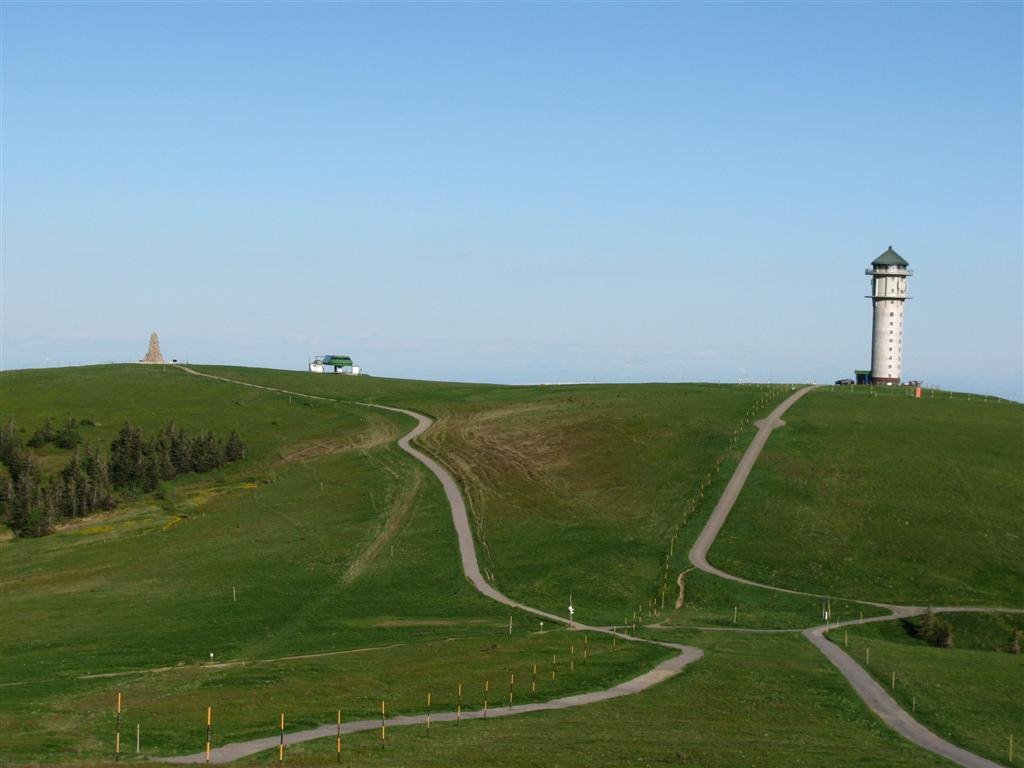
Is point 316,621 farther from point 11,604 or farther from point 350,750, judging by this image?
point 350,750

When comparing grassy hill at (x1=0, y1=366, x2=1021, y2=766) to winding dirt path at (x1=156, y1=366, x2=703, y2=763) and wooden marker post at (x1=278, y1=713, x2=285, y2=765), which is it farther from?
wooden marker post at (x1=278, y1=713, x2=285, y2=765)

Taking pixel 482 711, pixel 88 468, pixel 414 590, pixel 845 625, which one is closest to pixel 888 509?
pixel 845 625

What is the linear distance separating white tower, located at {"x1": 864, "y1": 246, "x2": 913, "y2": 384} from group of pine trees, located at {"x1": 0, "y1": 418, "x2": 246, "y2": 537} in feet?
253

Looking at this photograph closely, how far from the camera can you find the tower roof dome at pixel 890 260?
15362 cm

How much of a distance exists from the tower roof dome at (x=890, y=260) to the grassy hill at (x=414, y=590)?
24412 millimetres

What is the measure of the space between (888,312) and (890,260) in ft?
20.9

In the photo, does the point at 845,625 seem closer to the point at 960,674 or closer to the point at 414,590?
the point at 960,674

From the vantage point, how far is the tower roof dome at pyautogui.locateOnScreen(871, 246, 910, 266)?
153625 mm

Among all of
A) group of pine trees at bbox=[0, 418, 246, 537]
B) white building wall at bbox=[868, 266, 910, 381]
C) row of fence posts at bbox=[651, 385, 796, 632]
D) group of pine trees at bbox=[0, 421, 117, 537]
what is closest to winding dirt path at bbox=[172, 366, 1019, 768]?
row of fence posts at bbox=[651, 385, 796, 632]

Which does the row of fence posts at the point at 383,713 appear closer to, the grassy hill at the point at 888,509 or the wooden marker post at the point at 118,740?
the wooden marker post at the point at 118,740

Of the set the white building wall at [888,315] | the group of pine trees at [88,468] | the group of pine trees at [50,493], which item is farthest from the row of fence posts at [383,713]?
the white building wall at [888,315]

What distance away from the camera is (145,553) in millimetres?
97250

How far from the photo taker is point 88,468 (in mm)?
126000

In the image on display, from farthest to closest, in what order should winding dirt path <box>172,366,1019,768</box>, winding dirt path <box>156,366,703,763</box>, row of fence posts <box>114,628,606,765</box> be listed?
winding dirt path <box>172,366,1019,768</box>
winding dirt path <box>156,366,703,763</box>
row of fence posts <box>114,628,606,765</box>
